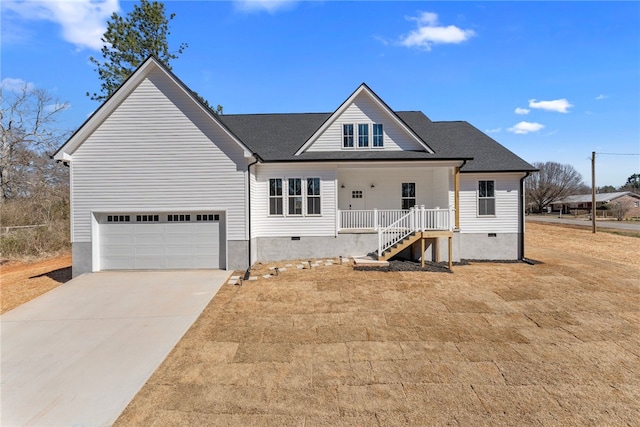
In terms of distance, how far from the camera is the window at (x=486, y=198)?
14398 mm

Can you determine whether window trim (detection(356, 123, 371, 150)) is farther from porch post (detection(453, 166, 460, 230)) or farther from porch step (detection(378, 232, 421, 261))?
porch step (detection(378, 232, 421, 261))

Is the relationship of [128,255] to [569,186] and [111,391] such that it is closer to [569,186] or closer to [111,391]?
[111,391]

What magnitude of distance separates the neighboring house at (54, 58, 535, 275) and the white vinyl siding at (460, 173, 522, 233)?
→ 0.15 feet

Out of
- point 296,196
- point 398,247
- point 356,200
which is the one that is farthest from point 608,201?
point 296,196

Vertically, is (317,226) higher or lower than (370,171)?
lower

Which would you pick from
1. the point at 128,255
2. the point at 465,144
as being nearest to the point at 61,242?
the point at 128,255

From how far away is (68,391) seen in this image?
4.85 metres

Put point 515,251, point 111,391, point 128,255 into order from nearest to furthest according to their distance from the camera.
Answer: point 111,391 → point 128,255 → point 515,251

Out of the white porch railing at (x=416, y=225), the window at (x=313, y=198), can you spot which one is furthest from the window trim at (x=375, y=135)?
the white porch railing at (x=416, y=225)

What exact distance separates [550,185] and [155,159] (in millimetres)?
78820

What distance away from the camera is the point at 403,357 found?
5586 mm

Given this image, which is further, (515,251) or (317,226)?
(515,251)

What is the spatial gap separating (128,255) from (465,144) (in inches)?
642

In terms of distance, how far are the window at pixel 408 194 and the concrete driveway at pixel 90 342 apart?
937 cm
